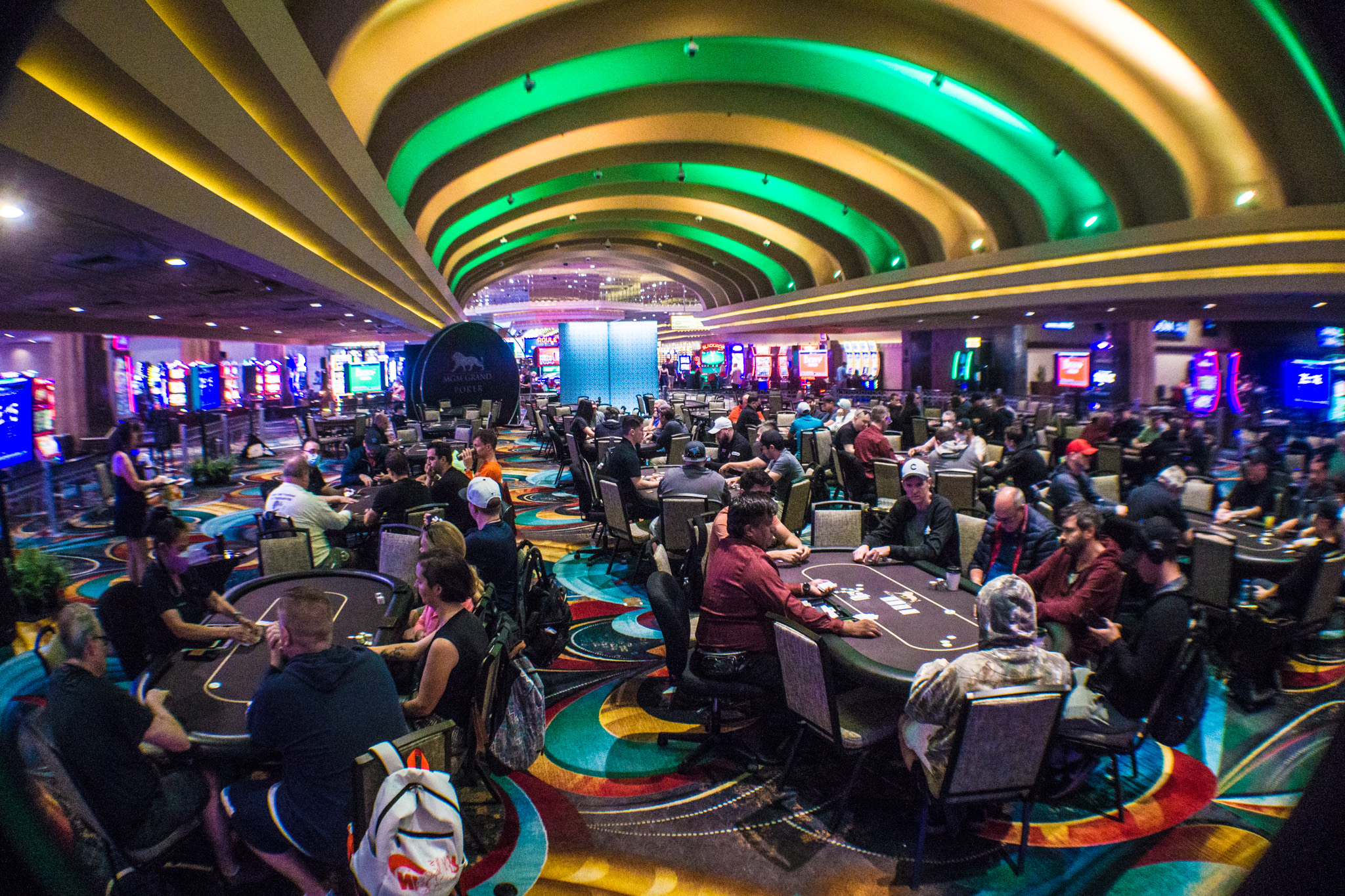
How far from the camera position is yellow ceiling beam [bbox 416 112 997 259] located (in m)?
15.2

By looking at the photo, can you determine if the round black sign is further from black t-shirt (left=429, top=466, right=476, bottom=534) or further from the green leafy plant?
black t-shirt (left=429, top=466, right=476, bottom=534)

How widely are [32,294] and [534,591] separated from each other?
6.96 m

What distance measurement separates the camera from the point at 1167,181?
11.6 meters

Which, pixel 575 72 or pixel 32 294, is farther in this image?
pixel 575 72

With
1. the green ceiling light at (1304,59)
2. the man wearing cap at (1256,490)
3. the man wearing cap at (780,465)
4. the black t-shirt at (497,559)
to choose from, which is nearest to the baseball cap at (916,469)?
the man wearing cap at (780,465)

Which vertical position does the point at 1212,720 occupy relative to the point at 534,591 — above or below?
below

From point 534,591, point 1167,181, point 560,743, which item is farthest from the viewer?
point 1167,181

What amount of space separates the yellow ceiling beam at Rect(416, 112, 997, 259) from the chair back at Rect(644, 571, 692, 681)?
12393mm

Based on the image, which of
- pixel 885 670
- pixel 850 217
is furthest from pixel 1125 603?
pixel 850 217

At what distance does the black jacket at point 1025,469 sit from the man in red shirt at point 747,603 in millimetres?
4715

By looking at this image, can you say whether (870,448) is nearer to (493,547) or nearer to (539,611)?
(539,611)

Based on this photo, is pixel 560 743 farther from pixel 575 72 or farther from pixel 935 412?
pixel 935 412

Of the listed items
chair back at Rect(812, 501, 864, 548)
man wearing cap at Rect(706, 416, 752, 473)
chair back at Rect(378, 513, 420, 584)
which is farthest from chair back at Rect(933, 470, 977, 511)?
chair back at Rect(378, 513, 420, 584)

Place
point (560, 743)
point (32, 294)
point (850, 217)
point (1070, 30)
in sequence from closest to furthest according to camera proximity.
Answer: point (560, 743)
point (32, 294)
point (1070, 30)
point (850, 217)
